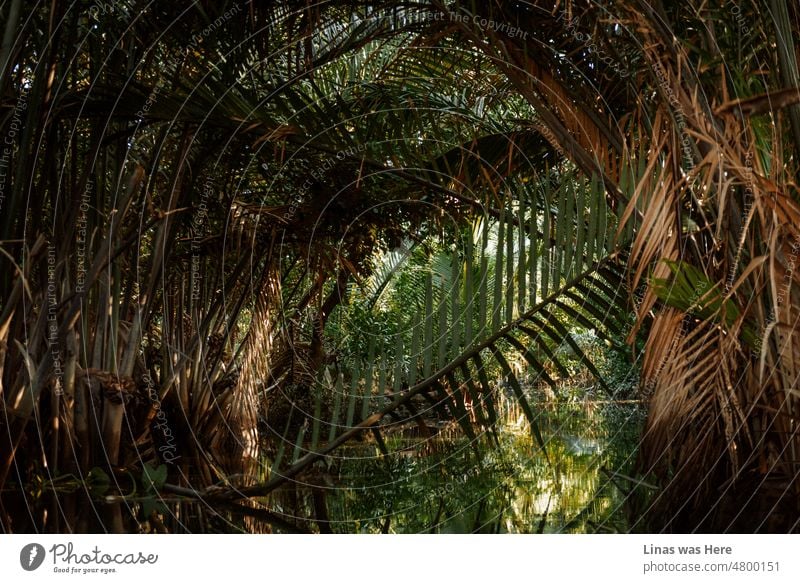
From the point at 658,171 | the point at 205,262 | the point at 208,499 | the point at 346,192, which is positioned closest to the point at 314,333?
the point at 205,262

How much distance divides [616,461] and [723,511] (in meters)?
0.93

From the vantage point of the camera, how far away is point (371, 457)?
284 centimetres

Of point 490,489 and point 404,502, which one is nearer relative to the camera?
point 404,502

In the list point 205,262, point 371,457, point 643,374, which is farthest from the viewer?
point 205,262

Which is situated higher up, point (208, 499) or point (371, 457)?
point (208, 499)

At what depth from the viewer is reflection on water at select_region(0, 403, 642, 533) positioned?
151 centimetres

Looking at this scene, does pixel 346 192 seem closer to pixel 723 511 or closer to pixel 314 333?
pixel 314 333

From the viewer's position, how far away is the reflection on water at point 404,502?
151cm

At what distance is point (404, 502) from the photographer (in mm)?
1899
